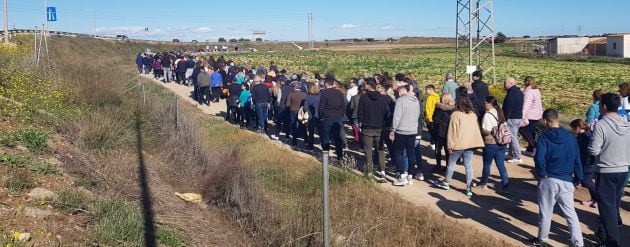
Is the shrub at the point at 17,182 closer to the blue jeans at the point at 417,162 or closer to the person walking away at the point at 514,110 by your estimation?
the blue jeans at the point at 417,162

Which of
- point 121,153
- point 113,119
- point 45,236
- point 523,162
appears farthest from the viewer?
point 113,119

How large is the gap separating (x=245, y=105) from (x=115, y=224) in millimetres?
9197

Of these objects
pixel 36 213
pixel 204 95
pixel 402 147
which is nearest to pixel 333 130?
pixel 402 147

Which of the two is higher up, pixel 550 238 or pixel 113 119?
pixel 113 119

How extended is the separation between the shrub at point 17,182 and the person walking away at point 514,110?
27.8 feet

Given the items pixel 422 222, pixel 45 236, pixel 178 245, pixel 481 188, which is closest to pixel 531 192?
pixel 481 188

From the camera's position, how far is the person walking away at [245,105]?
15.4 m

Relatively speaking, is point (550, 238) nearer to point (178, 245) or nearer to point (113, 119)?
point (178, 245)

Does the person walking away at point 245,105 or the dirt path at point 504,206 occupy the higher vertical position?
the person walking away at point 245,105

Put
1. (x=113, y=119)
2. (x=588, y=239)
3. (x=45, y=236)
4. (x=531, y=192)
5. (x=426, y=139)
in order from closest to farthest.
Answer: (x=45, y=236) < (x=588, y=239) < (x=531, y=192) < (x=113, y=119) < (x=426, y=139)

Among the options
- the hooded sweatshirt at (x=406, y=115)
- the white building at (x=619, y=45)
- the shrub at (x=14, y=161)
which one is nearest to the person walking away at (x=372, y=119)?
the hooded sweatshirt at (x=406, y=115)

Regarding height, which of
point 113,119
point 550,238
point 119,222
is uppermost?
point 113,119

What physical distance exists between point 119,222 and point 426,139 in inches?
351

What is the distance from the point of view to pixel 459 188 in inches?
374
